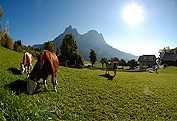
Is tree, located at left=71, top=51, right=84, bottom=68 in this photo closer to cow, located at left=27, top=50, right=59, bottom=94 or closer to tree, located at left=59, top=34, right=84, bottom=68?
tree, located at left=59, top=34, right=84, bottom=68

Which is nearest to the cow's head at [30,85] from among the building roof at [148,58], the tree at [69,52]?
the tree at [69,52]

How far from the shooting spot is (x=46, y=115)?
3.65 meters

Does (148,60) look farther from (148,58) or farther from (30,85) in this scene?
(30,85)

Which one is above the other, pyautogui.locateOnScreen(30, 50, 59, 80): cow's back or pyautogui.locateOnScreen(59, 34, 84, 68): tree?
pyautogui.locateOnScreen(59, 34, 84, 68): tree

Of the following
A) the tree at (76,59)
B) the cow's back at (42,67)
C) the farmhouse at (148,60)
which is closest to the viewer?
the cow's back at (42,67)

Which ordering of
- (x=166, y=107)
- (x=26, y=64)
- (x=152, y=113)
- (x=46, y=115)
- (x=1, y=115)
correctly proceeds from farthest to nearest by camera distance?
1. (x=26, y=64)
2. (x=166, y=107)
3. (x=152, y=113)
4. (x=46, y=115)
5. (x=1, y=115)

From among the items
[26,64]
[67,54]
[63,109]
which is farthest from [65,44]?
[63,109]

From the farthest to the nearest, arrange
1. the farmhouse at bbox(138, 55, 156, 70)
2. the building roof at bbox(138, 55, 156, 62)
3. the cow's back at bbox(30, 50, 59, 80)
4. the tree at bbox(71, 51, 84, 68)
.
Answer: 1. the building roof at bbox(138, 55, 156, 62)
2. the farmhouse at bbox(138, 55, 156, 70)
3. the tree at bbox(71, 51, 84, 68)
4. the cow's back at bbox(30, 50, 59, 80)

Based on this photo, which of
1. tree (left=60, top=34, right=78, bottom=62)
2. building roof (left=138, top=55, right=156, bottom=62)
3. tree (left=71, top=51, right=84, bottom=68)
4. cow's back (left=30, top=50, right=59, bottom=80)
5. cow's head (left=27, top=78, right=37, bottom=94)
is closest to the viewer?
cow's head (left=27, top=78, right=37, bottom=94)

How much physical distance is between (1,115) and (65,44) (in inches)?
1349

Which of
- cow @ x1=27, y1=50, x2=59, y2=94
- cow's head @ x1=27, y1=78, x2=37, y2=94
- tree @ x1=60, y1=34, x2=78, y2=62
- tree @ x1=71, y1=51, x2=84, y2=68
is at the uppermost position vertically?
tree @ x1=60, y1=34, x2=78, y2=62

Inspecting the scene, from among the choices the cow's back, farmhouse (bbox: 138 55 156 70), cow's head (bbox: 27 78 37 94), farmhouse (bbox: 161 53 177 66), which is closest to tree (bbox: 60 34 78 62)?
the cow's back

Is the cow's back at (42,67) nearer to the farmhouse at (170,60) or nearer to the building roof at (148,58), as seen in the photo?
the building roof at (148,58)

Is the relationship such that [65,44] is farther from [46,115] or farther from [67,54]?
Result: [46,115]
